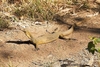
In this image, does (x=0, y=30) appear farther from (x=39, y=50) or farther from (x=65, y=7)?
(x=65, y=7)

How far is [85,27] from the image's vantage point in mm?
5535

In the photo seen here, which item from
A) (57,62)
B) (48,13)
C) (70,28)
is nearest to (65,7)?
→ (48,13)

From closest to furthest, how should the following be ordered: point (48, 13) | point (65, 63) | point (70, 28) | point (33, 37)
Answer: point (65, 63), point (33, 37), point (70, 28), point (48, 13)

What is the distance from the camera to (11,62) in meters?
4.39

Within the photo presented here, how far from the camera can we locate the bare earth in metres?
4.47

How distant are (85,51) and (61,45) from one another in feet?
1.59

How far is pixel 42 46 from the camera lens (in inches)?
195

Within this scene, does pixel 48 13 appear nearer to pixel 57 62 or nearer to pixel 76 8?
pixel 76 8

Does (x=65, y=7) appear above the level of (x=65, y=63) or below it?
above

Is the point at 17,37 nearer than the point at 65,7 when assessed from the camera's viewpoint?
Yes

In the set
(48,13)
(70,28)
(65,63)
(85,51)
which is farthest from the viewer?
(48,13)

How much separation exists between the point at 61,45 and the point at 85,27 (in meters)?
0.85

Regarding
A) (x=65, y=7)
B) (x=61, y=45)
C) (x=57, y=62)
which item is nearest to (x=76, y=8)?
(x=65, y=7)

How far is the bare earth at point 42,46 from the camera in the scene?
4.47 meters
